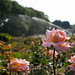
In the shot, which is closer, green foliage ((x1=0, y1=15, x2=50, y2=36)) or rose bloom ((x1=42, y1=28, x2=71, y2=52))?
rose bloom ((x1=42, y1=28, x2=71, y2=52))

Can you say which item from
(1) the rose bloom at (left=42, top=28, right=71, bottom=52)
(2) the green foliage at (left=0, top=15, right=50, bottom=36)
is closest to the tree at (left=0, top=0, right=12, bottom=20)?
(2) the green foliage at (left=0, top=15, right=50, bottom=36)

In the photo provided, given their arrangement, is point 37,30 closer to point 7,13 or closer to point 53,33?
point 7,13

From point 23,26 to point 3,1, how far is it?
326 inches

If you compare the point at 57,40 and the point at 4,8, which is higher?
the point at 4,8

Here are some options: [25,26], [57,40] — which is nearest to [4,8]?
[25,26]

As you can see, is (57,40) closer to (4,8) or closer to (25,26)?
(25,26)

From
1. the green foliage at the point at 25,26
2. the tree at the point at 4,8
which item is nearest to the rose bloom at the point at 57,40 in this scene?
the green foliage at the point at 25,26

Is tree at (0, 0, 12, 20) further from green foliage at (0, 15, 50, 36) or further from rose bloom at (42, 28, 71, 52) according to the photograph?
rose bloom at (42, 28, 71, 52)

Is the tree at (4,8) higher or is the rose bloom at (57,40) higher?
the tree at (4,8)

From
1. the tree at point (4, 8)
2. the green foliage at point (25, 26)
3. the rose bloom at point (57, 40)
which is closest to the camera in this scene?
the rose bloom at point (57, 40)

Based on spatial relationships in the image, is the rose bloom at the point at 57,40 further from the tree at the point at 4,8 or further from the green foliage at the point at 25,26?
the tree at the point at 4,8

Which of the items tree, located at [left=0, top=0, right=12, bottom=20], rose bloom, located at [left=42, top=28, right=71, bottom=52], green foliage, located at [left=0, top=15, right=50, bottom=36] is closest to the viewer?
rose bloom, located at [left=42, top=28, right=71, bottom=52]

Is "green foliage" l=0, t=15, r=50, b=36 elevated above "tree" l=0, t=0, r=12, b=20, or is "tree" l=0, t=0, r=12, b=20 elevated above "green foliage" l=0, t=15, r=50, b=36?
"tree" l=0, t=0, r=12, b=20

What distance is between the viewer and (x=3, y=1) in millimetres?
29125
